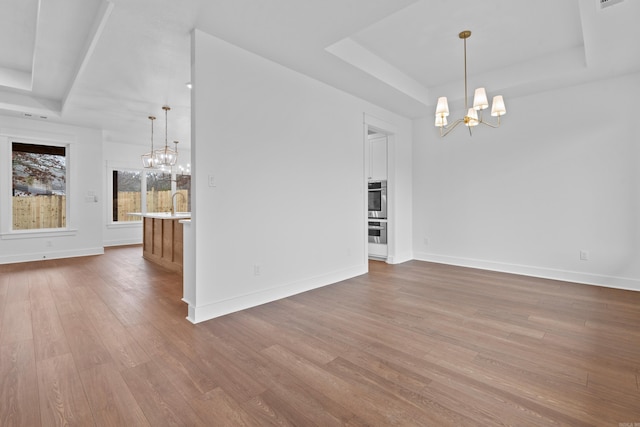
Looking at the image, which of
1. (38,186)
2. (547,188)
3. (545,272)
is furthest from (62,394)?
(38,186)

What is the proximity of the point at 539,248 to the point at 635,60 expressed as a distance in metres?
2.48

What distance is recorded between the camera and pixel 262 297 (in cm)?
333

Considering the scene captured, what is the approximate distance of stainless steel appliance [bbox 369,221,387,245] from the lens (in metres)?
5.64

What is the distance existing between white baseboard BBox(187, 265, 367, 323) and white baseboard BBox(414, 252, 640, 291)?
6.28 ft

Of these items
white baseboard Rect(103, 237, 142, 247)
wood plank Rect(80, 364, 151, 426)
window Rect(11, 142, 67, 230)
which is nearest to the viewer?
wood plank Rect(80, 364, 151, 426)

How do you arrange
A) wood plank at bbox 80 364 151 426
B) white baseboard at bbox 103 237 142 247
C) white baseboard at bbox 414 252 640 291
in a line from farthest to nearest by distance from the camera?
white baseboard at bbox 103 237 142 247, white baseboard at bbox 414 252 640 291, wood plank at bbox 80 364 151 426

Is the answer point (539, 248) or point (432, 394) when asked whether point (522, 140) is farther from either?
point (432, 394)

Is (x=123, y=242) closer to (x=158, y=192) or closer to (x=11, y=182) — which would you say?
(x=158, y=192)

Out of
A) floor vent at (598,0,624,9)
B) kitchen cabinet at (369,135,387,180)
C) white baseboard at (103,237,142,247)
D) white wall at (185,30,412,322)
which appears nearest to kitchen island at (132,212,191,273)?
white wall at (185,30,412,322)

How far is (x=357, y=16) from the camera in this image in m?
2.67

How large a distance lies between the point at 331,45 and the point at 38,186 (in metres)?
6.44

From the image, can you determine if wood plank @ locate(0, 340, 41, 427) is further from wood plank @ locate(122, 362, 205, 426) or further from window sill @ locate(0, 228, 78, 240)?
window sill @ locate(0, 228, 78, 240)

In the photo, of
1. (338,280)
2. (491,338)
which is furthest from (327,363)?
(338,280)

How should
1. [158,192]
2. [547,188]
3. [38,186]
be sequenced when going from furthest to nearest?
1. [158,192]
2. [38,186]
3. [547,188]
